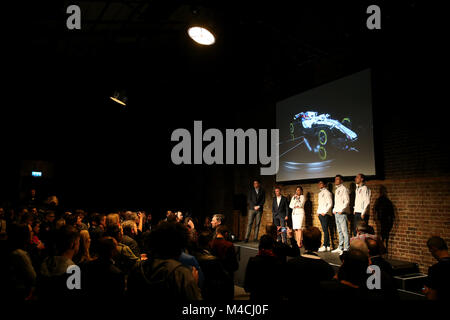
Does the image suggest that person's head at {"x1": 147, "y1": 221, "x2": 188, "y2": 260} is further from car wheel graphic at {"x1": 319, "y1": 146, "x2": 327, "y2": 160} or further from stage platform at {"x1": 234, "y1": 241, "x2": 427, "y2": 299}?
car wheel graphic at {"x1": 319, "y1": 146, "x2": 327, "y2": 160}

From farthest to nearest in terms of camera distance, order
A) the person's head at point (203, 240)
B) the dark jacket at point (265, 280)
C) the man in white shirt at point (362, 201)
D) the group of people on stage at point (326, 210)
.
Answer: the group of people on stage at point (326, 210), the man in white shirt at point (362, 201), the person's head at point (203, 240), the dark jacket at point (265, 280)

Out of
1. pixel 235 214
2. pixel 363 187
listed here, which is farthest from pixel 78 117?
pixel 363 187

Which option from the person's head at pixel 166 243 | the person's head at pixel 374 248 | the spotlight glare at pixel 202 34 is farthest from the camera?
the spotlight glare at pixel 202 34

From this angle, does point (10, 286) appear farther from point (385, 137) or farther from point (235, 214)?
point (235, 214)

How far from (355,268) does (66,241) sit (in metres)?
2.07

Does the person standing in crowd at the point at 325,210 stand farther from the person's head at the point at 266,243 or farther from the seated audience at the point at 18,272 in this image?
the seated audience at the point at 18,272

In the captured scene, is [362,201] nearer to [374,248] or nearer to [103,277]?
[374,248]

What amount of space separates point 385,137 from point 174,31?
19.4ft

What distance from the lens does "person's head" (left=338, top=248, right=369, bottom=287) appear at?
6.21 ft

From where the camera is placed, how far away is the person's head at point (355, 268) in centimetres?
189

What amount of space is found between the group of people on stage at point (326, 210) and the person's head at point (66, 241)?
176 inches

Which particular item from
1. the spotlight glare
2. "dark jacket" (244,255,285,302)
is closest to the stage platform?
"dark jacket" (244,255,285,302)

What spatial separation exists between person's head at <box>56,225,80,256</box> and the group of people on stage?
446 centimetres

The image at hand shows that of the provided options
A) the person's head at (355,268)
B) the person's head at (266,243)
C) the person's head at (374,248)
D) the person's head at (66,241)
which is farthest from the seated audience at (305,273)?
the person's head at (66,241)
